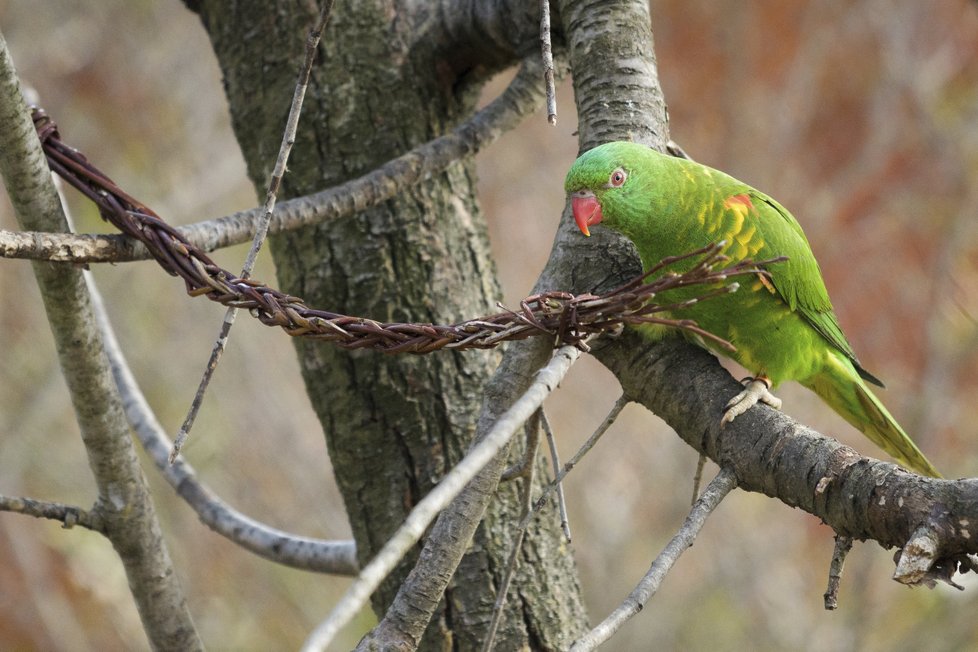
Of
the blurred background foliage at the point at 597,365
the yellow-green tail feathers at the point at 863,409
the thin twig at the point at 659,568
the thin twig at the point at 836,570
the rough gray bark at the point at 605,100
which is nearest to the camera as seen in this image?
the thin twig at the point at 659,568

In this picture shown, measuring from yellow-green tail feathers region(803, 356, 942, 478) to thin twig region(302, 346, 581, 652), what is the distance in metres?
1.72

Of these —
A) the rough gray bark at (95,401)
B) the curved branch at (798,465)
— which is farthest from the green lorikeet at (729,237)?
the rough gray bark at (95,401)

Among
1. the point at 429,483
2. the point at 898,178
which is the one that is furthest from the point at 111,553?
the point at 898,178

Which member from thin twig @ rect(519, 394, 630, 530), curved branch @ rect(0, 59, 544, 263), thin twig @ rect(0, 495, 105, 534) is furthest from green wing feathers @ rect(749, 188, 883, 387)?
thin twig @ rect(0, 495, 105, 534)

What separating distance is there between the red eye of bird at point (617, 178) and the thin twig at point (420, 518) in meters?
0.77

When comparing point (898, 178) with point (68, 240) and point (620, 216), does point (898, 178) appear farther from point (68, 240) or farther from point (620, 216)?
point (68, 240)

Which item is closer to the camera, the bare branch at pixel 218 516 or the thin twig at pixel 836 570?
the thin twig at pixel 836 570

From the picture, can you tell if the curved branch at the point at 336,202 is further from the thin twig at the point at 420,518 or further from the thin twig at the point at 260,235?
the thin twig at the point at 420,518

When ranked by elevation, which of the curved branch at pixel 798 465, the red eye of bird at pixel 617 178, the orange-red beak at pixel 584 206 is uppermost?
the red eye of bird at pixel 617 178

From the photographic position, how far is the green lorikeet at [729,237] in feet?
6.28

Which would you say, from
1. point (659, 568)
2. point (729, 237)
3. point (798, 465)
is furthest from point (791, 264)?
point (659, 568)

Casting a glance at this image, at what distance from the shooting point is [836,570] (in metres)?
1.32

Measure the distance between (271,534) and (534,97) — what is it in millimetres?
1405

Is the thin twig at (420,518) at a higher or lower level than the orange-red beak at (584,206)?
lower
